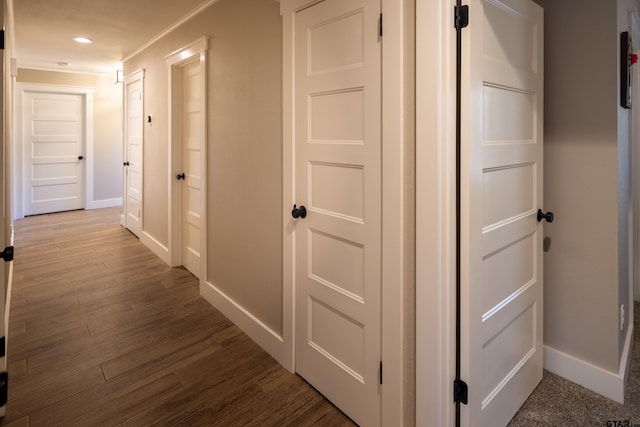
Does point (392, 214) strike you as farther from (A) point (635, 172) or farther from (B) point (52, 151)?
(B) point (52, 151)

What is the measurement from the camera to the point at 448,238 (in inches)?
52.1

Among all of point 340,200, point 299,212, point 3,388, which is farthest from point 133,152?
point 340,200

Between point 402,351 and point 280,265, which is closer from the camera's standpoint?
point 402,351

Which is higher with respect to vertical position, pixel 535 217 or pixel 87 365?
pixel 535 217

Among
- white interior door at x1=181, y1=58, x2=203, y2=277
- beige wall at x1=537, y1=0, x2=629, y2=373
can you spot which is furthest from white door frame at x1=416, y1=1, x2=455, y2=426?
white interior door at x1=181, y1=58, x2=203, y2=277

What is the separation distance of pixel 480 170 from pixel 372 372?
956mm

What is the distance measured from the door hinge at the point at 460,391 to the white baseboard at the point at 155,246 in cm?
335

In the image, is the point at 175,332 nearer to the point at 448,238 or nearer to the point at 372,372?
the point at 372,372

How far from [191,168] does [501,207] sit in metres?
3.01

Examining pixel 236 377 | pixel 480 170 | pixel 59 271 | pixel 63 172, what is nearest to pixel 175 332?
pixel 236 377

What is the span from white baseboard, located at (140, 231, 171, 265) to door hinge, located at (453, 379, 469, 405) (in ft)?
11.0

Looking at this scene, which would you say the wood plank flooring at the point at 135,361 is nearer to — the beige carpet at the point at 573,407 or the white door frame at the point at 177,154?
the white door frame at the point at 177,154

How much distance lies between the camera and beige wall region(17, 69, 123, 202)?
21.9ft

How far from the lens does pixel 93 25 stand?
3631 mm
